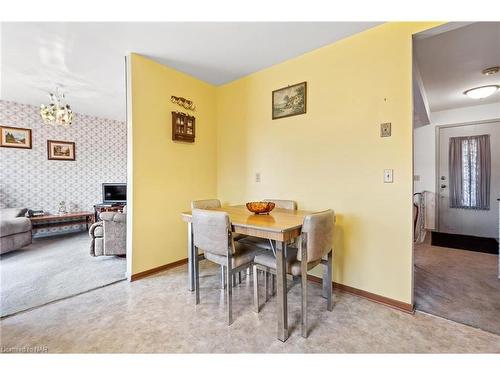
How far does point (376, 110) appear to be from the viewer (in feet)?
7.11

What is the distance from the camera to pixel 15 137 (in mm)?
4312

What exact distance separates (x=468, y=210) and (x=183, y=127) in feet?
17.5

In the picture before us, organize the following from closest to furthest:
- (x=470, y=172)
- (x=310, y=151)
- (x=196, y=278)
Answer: (x=196, y=278) < (x=310, y=151) < (x=470, y=172)

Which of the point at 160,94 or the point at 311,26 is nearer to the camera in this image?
the point at 311,26

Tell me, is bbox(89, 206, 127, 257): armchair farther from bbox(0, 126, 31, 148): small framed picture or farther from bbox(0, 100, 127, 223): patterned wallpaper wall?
bbox(0, 126, 31, 148): small framed picture

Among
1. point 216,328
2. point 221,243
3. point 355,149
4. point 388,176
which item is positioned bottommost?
point 216,328

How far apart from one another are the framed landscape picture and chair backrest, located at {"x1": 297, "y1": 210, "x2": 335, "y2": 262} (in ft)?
4.62

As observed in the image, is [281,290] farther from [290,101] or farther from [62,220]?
[62,220]

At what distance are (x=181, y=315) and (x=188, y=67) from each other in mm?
2743

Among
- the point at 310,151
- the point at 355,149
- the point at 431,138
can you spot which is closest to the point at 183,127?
the point at 310,151

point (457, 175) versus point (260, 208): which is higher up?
point (457, 175)

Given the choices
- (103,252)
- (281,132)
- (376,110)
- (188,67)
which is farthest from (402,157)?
(103,252)
